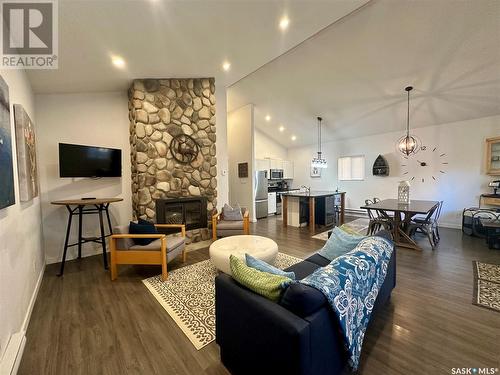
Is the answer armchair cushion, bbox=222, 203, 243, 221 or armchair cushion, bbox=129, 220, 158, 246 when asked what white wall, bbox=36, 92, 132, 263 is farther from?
armchair cushion, bbox=222, 203, 243, 221

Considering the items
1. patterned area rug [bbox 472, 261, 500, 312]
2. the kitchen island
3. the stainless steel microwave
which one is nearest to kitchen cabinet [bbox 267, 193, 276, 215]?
the stainless steel microwave

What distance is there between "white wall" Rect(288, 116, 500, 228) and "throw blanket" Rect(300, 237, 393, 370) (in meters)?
5.71

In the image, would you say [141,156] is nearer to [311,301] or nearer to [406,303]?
[311,301]

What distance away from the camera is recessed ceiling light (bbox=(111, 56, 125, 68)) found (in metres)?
3.08

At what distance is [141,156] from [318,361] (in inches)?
155

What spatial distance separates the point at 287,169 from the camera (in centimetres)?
891

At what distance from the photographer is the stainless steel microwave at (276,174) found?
7.98 m

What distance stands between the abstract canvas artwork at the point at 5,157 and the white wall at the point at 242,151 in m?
5.10

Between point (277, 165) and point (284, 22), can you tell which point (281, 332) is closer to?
point (284, 22)

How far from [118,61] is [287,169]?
678cm

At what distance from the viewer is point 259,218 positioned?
6.98 m

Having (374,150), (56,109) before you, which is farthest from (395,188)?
(56,109)

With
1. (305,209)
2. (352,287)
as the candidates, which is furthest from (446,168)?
(352,287)

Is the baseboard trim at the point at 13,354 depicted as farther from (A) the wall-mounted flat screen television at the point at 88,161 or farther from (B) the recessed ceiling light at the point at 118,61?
(B) the recessed ceiling light at the point at 118,61
